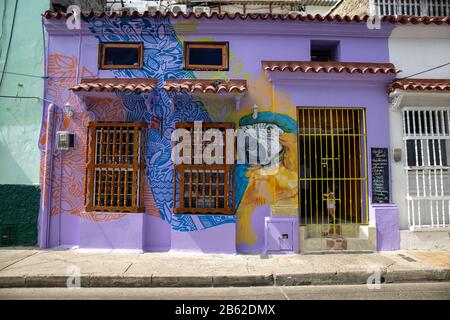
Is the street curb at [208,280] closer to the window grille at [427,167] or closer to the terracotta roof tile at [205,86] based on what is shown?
the window grille at [427,167]

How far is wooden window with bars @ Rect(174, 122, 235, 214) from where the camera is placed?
23.0 ft

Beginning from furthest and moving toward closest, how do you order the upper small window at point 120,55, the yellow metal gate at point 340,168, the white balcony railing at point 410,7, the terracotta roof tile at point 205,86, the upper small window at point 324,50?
the white balcony railing at point 410,7, the upper small window at point 324,50, the upper small window at point 120,55, the yellow metal gate at point 340,168, the terracotta roof tile at point 205,86

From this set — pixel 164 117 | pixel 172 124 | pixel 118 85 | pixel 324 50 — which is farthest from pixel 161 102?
pixel 324 50

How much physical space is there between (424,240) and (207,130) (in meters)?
5.59

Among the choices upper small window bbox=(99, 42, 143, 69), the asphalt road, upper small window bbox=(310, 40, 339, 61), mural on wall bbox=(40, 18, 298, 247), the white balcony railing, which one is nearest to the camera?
the asphalt road

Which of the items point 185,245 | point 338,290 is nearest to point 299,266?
point 338,290

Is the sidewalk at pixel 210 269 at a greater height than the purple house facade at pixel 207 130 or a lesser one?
lesser

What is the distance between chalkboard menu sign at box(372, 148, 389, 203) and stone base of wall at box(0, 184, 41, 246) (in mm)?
7839

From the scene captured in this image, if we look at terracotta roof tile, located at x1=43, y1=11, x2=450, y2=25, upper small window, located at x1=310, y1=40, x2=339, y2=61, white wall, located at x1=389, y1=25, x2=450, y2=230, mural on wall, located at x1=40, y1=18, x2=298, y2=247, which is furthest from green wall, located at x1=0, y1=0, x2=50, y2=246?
white wall, located at x1=389, y1=25, x2=450, y2=230

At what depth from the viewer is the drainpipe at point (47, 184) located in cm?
709

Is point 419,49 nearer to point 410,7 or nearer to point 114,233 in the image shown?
point 410,7

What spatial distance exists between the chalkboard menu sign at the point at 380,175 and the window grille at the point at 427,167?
51cm

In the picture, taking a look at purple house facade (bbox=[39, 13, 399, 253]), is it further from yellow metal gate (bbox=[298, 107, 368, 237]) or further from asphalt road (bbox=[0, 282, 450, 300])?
asphalt road (bbox=[0, 282, 450, 300])

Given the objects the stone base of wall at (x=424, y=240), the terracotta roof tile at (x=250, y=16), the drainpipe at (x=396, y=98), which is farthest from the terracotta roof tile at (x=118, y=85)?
the stone base of wall at (x=424, y=240)
